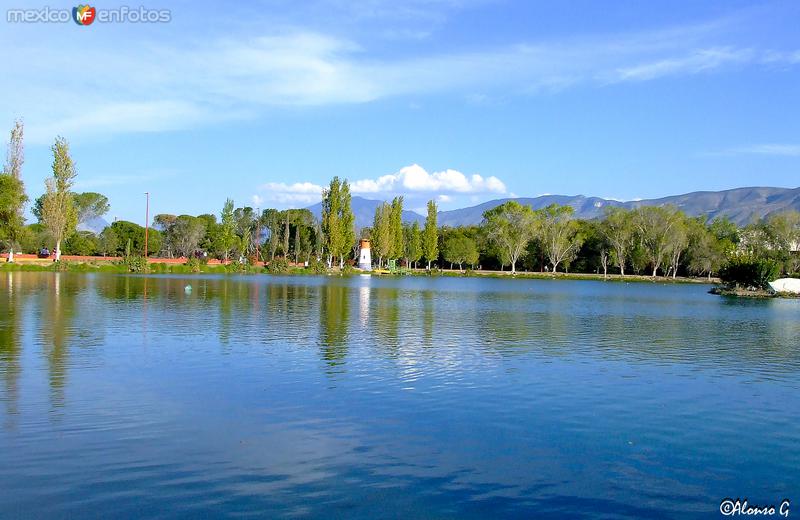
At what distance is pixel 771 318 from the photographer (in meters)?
31.7

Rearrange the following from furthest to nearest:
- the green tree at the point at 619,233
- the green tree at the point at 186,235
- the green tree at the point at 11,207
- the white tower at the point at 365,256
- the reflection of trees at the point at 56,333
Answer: the green tree at the point at 186,235
the white tower at the point at 365,256
the green tree at the point at 619,233
the green tree at the point at 11,207
the reflection of trees at the point at 56,333

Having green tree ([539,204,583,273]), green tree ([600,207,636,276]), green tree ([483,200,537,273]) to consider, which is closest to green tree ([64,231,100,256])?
green tree ([483,200,537,273])

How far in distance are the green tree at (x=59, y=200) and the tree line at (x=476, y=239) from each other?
11279 mm

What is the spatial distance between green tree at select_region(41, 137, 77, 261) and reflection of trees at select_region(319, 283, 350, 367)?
3962 centimetres

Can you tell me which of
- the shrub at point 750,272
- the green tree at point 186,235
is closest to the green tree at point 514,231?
the shrub at point 750,272

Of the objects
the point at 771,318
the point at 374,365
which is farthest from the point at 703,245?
the point at 374,365

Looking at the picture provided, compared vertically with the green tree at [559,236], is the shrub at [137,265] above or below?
below

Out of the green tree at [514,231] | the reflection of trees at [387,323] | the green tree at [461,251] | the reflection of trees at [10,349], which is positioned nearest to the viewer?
the reflection of trees at [10,349]

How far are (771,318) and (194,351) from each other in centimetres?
2788

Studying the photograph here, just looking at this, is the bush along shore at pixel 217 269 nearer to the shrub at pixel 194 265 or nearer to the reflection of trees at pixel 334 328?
the shrub at pixel 194 265

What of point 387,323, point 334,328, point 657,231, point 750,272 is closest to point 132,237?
point 657,231

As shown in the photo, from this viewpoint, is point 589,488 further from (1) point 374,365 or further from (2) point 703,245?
(2) point 703,245

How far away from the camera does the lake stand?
23.2 feet

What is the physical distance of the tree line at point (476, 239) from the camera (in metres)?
83.4
